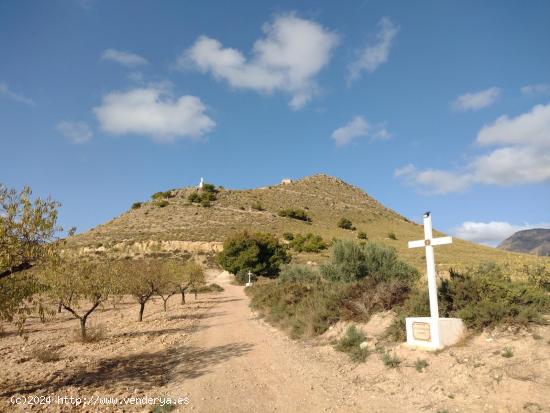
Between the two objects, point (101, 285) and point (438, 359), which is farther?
point (101, 285)

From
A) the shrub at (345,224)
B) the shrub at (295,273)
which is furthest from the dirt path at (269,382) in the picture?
the shrub at (345,224)

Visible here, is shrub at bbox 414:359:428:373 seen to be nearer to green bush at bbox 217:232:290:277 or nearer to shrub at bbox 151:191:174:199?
green bush at bbox 217:232:290:277

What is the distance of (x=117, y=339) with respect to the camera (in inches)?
621

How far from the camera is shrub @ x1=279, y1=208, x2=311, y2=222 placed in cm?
8569

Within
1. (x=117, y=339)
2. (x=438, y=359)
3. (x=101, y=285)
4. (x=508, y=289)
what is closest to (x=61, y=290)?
(x=101, y=285)

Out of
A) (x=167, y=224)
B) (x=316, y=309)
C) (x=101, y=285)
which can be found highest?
(x=167, y=224)

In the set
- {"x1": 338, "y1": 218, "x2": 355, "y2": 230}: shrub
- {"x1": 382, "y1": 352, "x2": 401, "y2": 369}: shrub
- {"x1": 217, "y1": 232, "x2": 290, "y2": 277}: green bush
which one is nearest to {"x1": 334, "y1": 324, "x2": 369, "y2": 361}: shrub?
{"x1": 382, "y1": 352, "x2": 401, "y2": 369}: shrub

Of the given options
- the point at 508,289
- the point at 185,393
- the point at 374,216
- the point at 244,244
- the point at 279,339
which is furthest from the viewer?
the point at 374,216

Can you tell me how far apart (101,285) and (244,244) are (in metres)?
36.2

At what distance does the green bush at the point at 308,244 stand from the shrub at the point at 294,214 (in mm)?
19798

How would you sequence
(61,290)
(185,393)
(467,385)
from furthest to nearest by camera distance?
(61,290)
(185,393)
(467,385)

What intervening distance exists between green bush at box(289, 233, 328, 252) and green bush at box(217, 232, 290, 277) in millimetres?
8850

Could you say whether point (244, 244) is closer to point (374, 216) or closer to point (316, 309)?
point (316, 309)

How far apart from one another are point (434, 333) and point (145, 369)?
7590 millimetres
